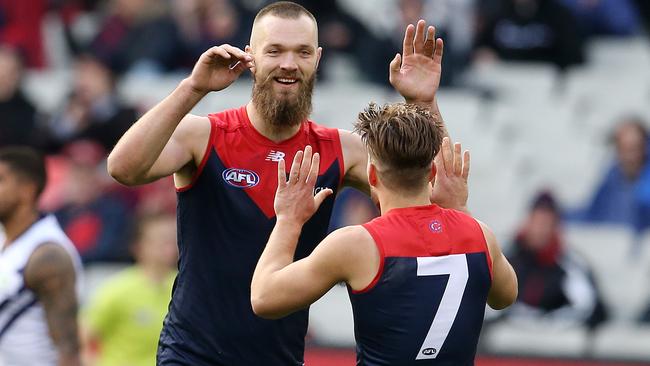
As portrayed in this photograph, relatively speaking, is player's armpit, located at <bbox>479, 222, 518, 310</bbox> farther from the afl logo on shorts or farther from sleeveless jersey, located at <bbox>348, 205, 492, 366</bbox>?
the afl logo on shorts

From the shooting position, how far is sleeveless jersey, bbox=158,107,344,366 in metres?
6.46

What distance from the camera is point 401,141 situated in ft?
18.6

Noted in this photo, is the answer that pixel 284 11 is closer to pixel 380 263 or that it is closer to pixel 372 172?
pixel 372 172

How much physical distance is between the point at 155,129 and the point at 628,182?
8064 mm

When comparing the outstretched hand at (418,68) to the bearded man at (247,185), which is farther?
the outstretched hand at (418,68)

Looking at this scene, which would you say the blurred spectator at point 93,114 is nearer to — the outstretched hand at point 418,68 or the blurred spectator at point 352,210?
the blurred spectator at point 352,210

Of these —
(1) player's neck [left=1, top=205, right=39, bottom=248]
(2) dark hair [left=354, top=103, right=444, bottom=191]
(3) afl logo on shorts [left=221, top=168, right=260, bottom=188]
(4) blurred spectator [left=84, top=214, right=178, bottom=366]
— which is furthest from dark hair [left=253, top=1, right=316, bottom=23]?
(4) blurred spectator [left=84, top=214, right=178, bottom=366]

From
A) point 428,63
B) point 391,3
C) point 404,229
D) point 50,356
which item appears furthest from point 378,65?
point 404,229

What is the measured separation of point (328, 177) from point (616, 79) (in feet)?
31.0

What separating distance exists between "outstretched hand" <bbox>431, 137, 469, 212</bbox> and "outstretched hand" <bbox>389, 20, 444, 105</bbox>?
0.39 m

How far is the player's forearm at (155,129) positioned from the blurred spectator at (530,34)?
9165 mm

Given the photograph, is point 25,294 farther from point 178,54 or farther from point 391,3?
point 391,3

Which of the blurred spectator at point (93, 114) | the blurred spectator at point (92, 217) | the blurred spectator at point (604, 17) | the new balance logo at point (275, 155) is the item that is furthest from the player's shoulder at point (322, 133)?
the blurred spectator at point (604, 17)

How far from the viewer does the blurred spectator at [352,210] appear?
12336mm
